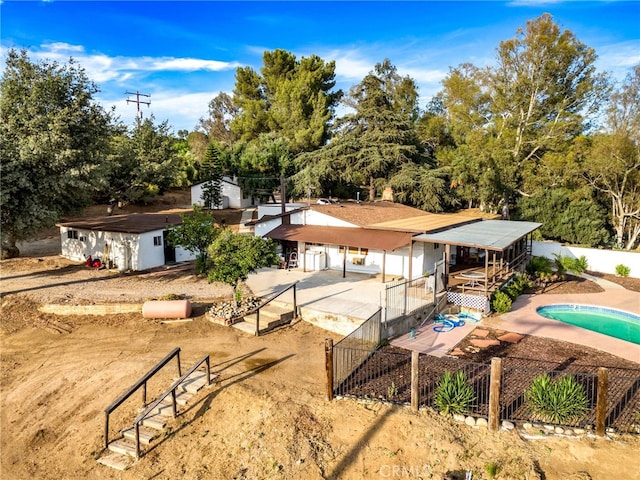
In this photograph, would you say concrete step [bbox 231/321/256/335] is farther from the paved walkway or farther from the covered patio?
the covered patio

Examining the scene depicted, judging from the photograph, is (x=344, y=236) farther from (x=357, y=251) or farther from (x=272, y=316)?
(x=272, y=316)

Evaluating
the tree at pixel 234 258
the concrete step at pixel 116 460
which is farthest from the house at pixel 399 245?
the concrete step at pixel 116 460

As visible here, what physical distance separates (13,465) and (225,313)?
23.4 feet

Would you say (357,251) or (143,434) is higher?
(357,251)

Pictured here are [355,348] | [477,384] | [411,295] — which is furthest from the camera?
[411,295]

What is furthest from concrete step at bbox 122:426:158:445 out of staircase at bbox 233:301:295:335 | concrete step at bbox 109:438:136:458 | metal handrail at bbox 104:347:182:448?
staircase at bbox 233:301:295:335

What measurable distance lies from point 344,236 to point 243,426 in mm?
12326

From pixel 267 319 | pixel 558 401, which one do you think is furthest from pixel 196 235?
pixel 558 401

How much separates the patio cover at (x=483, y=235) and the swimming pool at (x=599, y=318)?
3.58 meters

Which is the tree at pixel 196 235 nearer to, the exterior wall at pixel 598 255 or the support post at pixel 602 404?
the support post at pixel 602 404

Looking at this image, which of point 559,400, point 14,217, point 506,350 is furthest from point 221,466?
point 14,217

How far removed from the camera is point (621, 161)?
28.1 metres

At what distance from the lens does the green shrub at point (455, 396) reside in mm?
8758

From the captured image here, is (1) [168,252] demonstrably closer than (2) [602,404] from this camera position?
No
